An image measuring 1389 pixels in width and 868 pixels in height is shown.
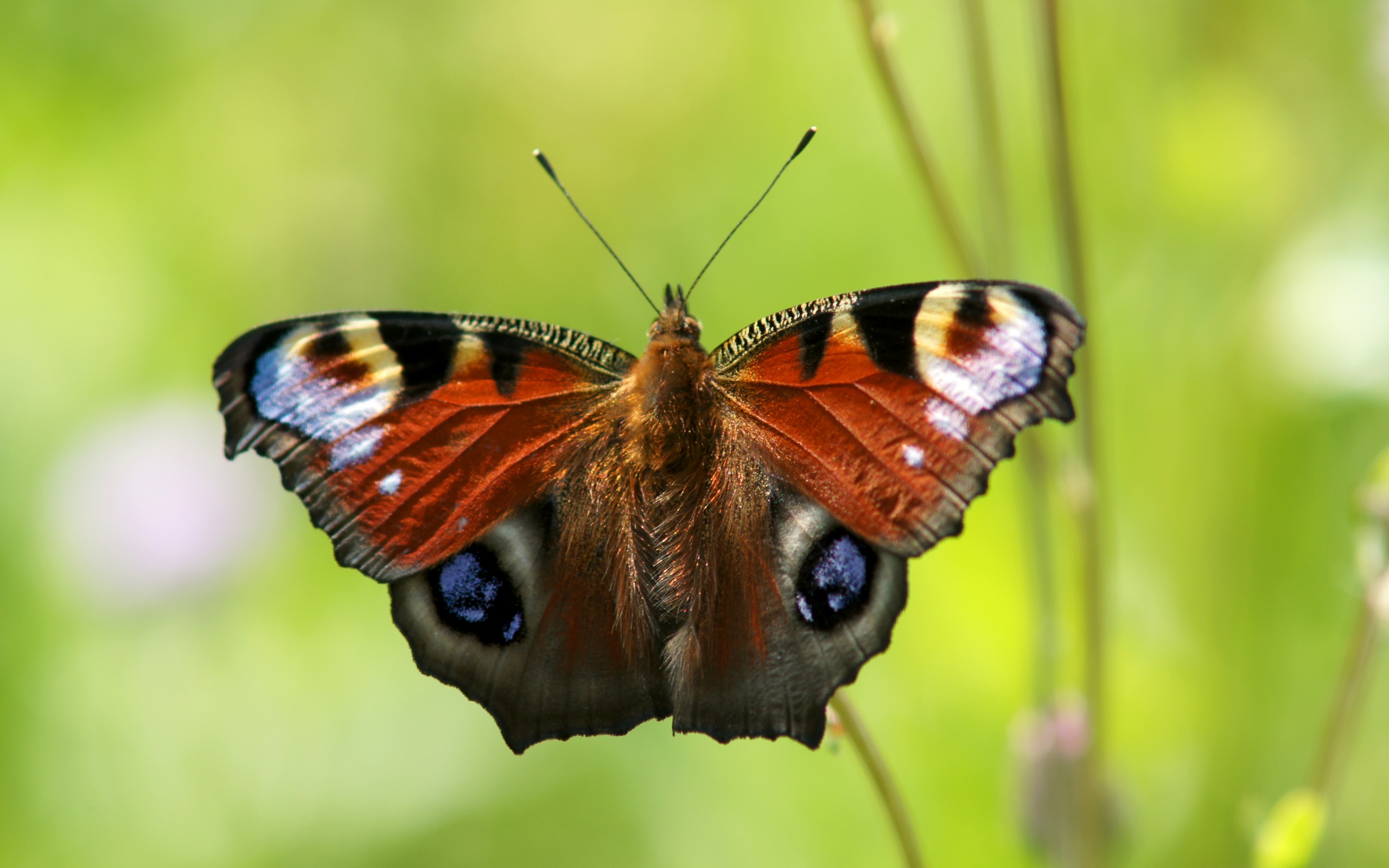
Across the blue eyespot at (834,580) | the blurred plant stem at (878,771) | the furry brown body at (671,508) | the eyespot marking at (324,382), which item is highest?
the eyespot marking at (324,382)

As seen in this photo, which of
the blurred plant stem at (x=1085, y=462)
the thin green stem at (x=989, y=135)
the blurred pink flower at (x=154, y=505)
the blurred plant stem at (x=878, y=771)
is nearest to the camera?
the blurred plant stem at (x=878, y=771)

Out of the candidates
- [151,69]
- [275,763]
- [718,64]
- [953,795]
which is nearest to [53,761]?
[275,763]

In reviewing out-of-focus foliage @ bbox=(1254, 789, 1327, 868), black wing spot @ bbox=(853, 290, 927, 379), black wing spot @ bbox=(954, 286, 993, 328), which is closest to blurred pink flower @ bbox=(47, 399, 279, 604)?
black wing spot @ bbox=(853, 290, 927, 379)

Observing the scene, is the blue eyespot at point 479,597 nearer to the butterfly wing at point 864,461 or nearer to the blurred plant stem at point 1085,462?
the butterfly wing at point 864,461

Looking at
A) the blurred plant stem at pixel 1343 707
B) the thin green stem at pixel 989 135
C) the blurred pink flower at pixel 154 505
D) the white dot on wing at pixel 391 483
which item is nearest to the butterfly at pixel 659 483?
the white dot on wing at pixel 391 483

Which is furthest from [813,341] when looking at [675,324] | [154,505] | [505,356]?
[154,505]

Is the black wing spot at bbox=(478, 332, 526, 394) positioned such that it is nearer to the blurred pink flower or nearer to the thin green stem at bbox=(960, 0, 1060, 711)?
the thin green stem at bbox=(960, 0, 1060, 711)

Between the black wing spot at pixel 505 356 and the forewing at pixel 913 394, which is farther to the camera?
the black wing spot at pixel 505 356

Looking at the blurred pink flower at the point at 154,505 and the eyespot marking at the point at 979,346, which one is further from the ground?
the blurred pink flower at the point at 154,505
